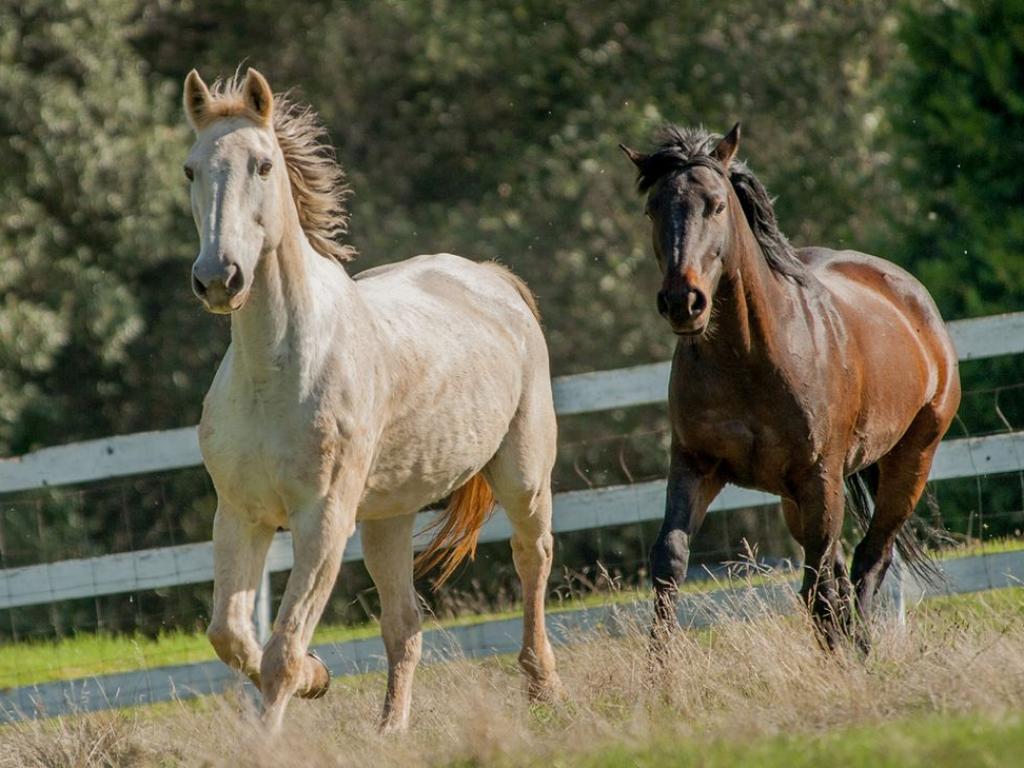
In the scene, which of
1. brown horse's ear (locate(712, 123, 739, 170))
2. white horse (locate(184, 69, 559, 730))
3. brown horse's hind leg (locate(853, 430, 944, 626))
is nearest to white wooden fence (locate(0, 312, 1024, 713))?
brown horse's hind leg (locate(853, 430, 944, 626))

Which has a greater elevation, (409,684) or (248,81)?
(248,81)

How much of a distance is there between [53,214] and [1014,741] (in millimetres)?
12199

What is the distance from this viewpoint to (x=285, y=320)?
5.52m

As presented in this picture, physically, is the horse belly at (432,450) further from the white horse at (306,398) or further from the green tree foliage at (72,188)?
the green tree foliage at (72,188)

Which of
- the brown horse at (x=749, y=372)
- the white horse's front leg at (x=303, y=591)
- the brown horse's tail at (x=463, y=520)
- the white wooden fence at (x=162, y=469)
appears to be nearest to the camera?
the white horse's front leg at (x=303, y=591)

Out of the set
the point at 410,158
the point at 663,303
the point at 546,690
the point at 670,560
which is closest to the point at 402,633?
the point at 546,690

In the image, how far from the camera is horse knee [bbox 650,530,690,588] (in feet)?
19.5

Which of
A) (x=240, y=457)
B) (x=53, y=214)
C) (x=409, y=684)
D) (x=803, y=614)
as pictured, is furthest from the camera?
(x=53, y=214)

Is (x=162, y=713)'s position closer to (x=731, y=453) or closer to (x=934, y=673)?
(x=731, y=453)

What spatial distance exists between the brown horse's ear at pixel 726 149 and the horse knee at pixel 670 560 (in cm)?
145

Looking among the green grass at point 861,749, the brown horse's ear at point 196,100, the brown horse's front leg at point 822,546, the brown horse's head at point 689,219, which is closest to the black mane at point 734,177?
the brown horse's head at point 689,219

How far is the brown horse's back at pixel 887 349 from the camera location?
6.60 metres

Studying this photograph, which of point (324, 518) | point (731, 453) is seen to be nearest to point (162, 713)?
point (324, 518)

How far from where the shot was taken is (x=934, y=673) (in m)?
5.10
